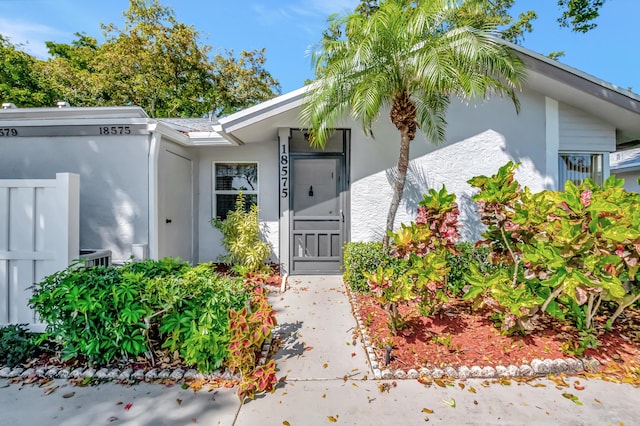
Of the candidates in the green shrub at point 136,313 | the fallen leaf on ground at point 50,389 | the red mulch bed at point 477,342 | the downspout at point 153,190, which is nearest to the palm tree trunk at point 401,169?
the red mulch bed at point 477,342

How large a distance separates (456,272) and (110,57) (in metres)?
19.4

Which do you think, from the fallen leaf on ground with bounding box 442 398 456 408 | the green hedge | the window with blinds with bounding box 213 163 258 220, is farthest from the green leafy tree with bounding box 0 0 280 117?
the fallen leaf on ground with bounding box 442 398 456 408

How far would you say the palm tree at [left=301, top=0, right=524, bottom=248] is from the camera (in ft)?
14.0

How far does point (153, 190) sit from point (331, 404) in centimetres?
440

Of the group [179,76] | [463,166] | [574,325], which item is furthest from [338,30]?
[179,76]

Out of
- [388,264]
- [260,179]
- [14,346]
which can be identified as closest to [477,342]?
[388,264]

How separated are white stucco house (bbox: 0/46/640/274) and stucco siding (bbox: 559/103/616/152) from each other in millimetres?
20

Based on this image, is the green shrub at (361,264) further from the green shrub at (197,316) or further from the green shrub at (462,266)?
the green shrub at (197,316)

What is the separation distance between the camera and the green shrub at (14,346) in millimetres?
2979

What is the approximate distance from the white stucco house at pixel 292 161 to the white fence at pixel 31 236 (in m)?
1.59

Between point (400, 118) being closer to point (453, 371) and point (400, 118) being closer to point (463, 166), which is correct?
point (463, 166)

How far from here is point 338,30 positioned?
16.3ft

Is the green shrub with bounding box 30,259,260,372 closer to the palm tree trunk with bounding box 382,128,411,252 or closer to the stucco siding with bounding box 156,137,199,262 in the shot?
the stucco siding with bounding box 156,137,199,262

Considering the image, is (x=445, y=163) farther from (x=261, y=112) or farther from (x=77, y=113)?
(x=77, y=113)
